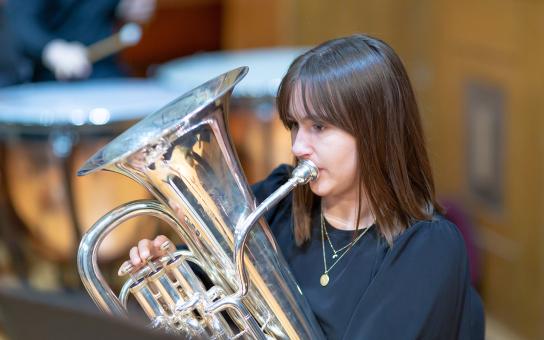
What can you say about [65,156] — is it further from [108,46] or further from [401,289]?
[401,289]

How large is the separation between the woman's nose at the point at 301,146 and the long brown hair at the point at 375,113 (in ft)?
0.10

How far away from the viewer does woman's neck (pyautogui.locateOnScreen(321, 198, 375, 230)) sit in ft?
3.95

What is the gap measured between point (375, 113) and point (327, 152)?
3.1 inches

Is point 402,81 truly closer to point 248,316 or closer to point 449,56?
point 248,316

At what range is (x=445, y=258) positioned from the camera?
3.69 feet

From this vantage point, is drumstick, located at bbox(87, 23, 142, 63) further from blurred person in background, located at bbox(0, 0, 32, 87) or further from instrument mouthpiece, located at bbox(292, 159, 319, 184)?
instrument mouthpiece, located at bbox(292, 159, 319, 184)

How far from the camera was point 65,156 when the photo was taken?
2.32 meters

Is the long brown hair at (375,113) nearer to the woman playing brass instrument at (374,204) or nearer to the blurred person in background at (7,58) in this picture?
the woman playing brass instrument at (374,204)

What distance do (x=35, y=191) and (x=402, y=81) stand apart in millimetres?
1539

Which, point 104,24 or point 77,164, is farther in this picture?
point 104,24

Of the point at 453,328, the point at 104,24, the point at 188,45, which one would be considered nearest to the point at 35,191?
the point at 104,24

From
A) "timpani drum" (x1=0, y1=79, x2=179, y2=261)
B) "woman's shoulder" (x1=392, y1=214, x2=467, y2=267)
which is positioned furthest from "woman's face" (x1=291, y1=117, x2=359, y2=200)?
"timpani drum" (x1=0, y1=79, x2=179, y2=261)

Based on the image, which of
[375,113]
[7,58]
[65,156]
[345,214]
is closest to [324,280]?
[345,214]

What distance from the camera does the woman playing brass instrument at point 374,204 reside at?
112 cm
